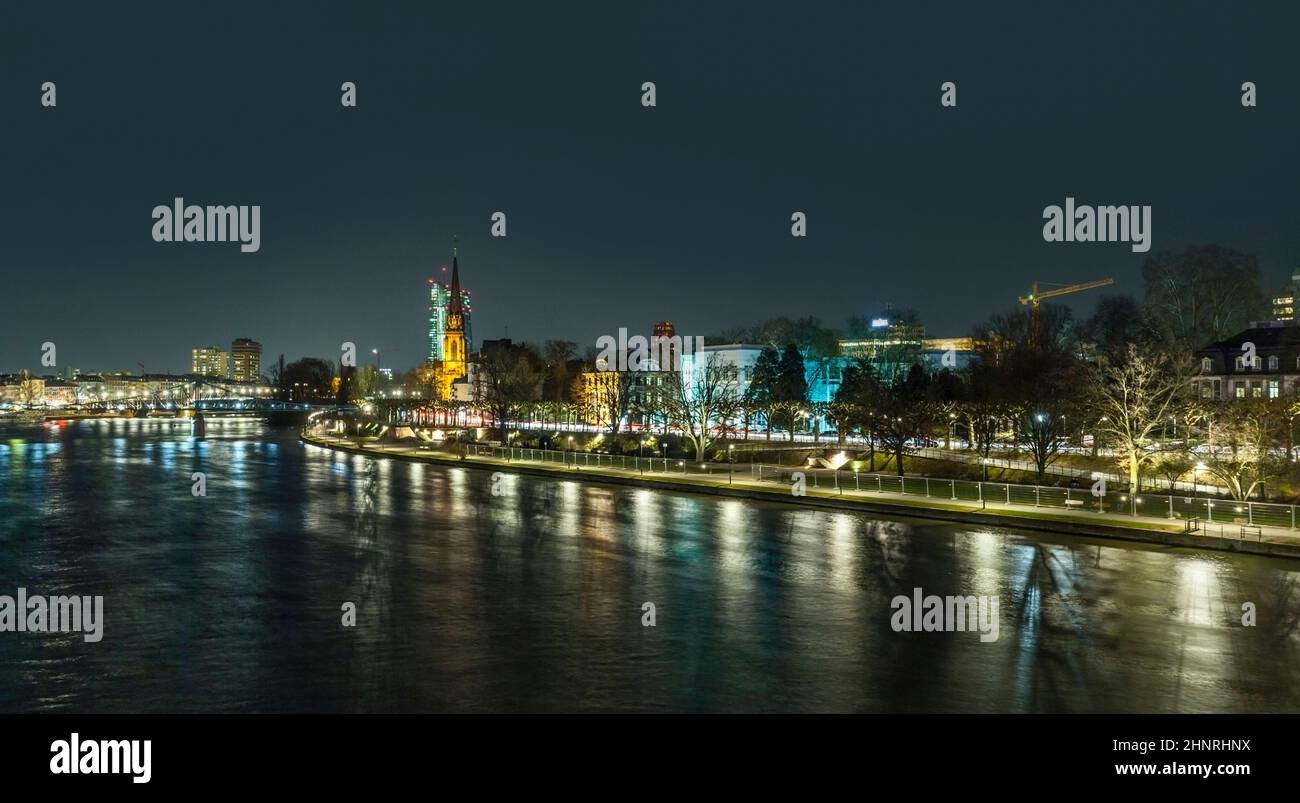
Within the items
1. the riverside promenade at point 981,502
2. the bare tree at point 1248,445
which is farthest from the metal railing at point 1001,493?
the bare tree at point 1248,445

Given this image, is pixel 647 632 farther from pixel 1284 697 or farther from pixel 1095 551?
pixel 1095 551

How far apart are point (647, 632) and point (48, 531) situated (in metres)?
24.1

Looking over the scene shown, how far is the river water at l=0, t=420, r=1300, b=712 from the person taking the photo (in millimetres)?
12203

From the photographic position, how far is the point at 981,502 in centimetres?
3316

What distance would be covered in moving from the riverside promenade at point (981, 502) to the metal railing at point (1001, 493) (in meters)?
0.04

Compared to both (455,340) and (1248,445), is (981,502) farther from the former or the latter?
(455,340)

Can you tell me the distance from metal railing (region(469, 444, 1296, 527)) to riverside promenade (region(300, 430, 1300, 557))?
0.04 metres

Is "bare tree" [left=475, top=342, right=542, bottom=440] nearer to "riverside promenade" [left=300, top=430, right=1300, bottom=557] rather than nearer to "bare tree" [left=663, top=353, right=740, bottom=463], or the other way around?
"bare tree" [left=663, top=353, right=740, bottom=463]

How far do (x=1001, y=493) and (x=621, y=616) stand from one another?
22.7 metres

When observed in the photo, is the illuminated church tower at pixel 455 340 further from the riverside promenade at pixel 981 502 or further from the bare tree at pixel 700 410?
the riverside promenade at pixel 981 502

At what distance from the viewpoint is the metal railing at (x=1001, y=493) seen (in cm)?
2711

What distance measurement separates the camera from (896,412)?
51031mm

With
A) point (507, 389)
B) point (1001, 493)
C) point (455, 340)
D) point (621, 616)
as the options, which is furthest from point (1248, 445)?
point (455, 340)
